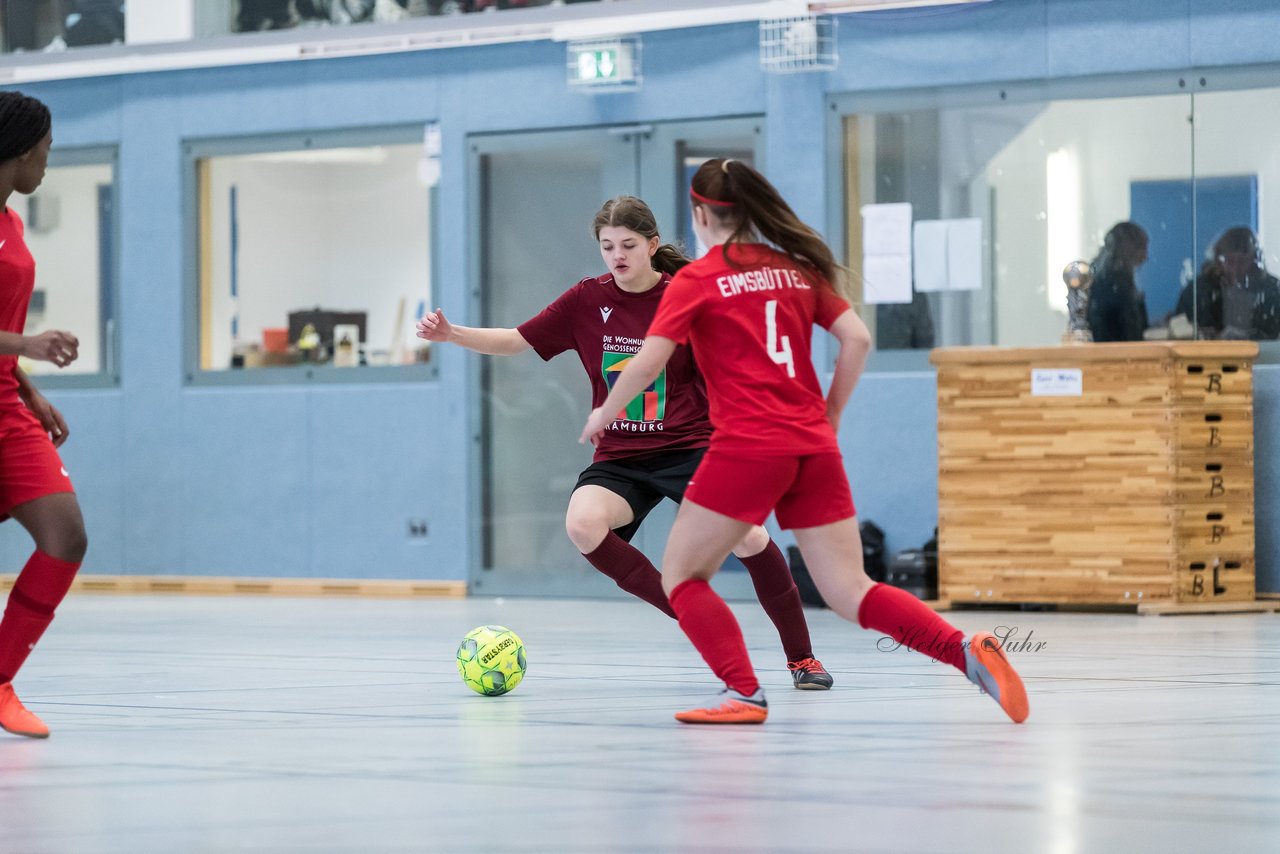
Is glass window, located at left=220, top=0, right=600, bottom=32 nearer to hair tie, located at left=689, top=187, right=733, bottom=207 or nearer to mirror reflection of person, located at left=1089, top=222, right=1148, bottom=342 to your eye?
mirror reflection of person, located at left=1089, top=222, right=1148, bottom=342

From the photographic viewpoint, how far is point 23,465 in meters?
4.85

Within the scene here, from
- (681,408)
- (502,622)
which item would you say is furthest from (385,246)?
(681,408)

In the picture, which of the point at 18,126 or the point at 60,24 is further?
the point at 60,24

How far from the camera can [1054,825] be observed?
11.5 ft

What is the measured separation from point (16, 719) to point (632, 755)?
1729 millimetres

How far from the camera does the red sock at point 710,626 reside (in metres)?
4.94

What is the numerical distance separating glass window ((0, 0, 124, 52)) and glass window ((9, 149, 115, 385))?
75 cm

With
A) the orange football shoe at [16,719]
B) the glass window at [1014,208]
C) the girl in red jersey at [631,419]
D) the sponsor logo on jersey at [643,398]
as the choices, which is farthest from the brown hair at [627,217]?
A: the glass window at [1014,208]

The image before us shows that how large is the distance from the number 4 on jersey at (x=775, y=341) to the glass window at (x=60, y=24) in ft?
28.5

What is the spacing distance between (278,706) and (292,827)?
7.18ft

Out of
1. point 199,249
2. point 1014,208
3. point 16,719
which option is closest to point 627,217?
point 16,719

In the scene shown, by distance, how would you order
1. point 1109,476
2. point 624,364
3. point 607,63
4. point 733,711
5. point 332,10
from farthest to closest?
1. point 332,10
2. point 607,63
3. point 1109,476
4. point 624,364
5. point 733,711

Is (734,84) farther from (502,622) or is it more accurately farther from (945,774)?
(945,774)

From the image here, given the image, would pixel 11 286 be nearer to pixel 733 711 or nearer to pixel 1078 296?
pixel 733 711
